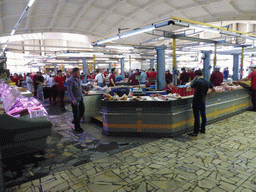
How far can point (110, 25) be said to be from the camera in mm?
17109

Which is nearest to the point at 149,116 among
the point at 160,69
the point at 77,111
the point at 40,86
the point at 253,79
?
the point at 77,111

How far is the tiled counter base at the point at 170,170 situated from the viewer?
3.07 m

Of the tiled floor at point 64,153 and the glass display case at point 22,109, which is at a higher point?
the glass display case at point 22,109

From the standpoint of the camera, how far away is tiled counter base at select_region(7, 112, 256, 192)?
3066 millimetres

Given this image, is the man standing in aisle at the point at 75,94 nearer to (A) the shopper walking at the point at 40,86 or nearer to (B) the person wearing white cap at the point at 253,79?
(B) the person wearing white cap at the point at 253,79

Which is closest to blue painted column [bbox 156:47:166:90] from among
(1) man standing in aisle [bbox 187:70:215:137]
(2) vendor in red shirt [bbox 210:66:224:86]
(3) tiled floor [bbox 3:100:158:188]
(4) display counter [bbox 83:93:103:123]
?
(2) vendor in red shirt [bbox 210:66:224:86]

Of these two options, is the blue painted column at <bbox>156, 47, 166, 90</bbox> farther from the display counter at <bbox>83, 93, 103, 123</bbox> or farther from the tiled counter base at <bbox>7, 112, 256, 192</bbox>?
the tiled counter base at <bbox>7, 112, 256, 192</bbox>

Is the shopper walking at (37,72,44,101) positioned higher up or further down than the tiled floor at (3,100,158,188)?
higher up

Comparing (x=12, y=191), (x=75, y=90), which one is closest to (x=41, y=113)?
(x=75, y=90)

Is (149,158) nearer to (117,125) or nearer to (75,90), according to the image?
(117,125)

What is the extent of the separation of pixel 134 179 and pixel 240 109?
259 inches

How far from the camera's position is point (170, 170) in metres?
3.54

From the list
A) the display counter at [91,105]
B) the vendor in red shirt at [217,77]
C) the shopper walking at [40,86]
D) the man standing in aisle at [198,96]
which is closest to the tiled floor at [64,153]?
the display counter at [91,105]

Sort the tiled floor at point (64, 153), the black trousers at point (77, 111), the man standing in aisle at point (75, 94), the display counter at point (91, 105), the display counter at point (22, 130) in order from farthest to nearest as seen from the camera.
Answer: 1. the display counter at point (91, 105)
2. the black trousers at point (77, 111)
3. the man standing in aisle at point (75, 94)
4. the display counter at point (22, 130)
5. the tiled floor at point (64, 153)
